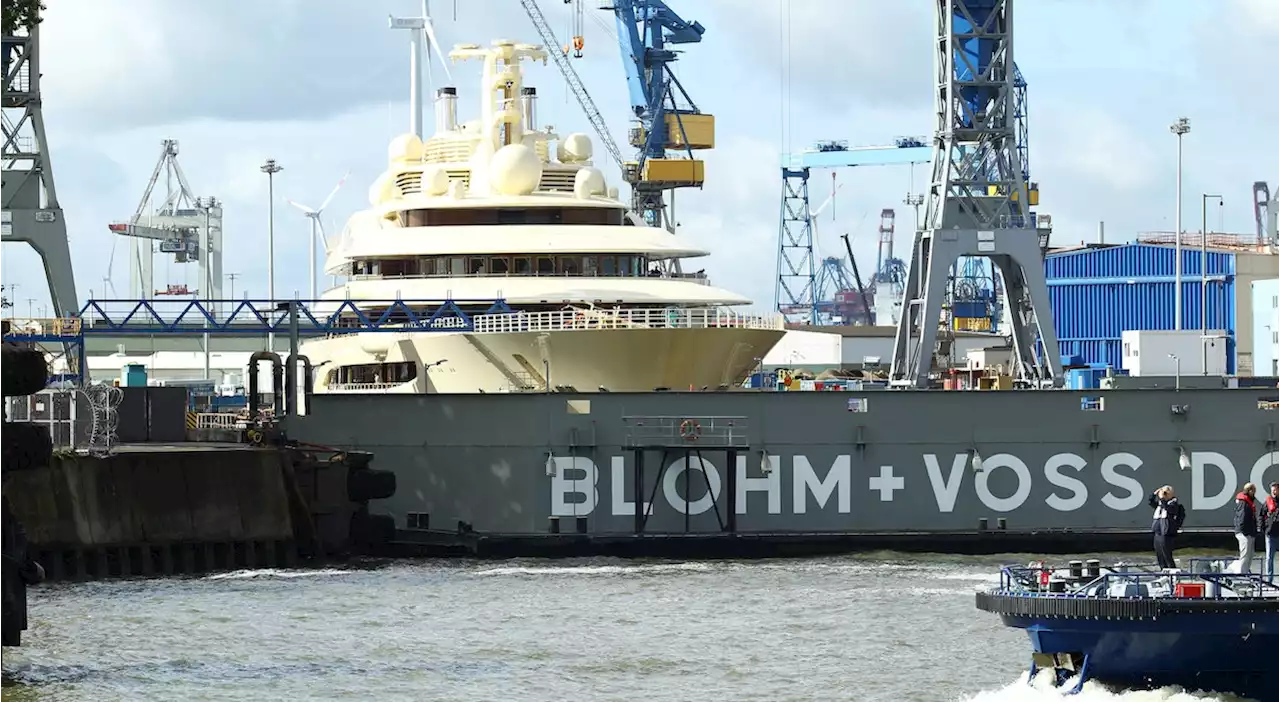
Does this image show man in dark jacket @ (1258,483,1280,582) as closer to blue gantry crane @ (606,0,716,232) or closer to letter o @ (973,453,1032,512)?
letter o @ (973,453,1032,512)

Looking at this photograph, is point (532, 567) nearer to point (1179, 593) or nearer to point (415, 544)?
point (415, 544)

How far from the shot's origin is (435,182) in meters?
54.4

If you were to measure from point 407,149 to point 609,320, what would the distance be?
42.9 feet

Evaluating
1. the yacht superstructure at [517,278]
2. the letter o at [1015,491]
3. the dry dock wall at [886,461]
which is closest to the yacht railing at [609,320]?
the yacht superstructure at [517,278]

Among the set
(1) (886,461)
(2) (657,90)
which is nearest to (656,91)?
(2) (657,90)

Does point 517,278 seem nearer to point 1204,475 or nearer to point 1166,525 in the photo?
point 1204,475

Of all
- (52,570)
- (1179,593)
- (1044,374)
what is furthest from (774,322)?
(1179,593)

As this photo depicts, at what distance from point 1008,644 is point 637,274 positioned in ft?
79.9

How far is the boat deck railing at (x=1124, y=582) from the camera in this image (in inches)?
974

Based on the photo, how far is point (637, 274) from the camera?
176 ft

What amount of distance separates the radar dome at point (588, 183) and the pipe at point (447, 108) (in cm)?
676

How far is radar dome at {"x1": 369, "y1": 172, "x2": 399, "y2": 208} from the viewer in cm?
5912

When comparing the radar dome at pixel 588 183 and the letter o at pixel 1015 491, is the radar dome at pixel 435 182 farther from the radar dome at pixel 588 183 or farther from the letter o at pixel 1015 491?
the letter o at pixel 1015 491

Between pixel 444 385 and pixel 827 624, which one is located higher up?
pixel 444 385
